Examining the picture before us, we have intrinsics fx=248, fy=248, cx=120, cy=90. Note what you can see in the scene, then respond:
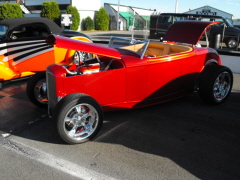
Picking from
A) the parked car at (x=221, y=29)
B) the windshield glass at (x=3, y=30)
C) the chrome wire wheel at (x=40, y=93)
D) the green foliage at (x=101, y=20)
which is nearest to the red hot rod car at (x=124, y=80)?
the chrome wire wheel at (x=40, y=93)

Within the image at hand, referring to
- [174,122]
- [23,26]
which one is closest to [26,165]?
[174,122]

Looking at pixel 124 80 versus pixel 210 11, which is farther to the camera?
pixel 210 11

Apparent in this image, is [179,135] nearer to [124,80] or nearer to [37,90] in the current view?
[124,80]

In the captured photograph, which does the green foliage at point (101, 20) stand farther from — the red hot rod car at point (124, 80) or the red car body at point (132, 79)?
the red car body at point (132, 79)

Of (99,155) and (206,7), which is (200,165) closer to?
(99,155)

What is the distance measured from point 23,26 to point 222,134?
5.56 metres

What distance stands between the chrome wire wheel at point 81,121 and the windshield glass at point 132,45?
1372 millimetres

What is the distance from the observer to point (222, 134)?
12.9ft

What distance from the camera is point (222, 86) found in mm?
5375

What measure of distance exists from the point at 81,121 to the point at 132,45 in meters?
1.86

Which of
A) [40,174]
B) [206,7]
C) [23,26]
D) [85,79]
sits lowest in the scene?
[40,174]

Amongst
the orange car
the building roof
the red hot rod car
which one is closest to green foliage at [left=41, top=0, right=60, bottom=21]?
the building roof

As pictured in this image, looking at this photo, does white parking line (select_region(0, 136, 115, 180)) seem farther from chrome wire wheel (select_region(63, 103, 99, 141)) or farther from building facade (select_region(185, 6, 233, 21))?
building facade (select_region(185, 6, 233, 21))

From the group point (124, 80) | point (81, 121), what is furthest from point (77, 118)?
point (124, 80)
